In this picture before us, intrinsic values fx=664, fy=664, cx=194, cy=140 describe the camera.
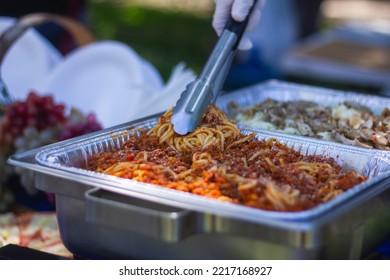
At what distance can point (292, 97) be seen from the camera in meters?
2.29

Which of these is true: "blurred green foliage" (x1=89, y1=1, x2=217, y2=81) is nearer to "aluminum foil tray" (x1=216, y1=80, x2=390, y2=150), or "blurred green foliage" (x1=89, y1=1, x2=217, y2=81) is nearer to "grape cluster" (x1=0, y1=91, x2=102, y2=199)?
"aluminum foil tray" (x1=216, y1=80, x2=390, y2=150)

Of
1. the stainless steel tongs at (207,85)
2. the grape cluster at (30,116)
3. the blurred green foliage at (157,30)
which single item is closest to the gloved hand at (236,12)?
the stainless steel tongs at (207,85)

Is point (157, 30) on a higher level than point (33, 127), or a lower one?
lower

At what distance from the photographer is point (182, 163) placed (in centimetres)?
150

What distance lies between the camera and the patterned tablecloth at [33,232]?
1.73 metres

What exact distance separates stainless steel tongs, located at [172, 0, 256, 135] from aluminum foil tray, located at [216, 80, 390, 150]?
29 centimetres

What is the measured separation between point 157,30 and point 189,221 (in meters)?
5.05

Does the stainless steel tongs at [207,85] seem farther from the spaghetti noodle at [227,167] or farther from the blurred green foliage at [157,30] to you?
the blurred green foliage at [157,30]

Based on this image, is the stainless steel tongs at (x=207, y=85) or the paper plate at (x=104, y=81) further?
the paper plate at (x=104, y=81)

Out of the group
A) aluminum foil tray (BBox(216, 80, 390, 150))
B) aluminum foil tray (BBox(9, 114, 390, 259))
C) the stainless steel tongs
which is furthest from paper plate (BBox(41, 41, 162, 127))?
aluminum foil tray (BBox(9, 114, 390, 259))

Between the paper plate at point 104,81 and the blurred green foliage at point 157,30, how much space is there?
2883mm

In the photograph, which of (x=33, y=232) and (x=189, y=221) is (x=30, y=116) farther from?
(x=189, y=221)

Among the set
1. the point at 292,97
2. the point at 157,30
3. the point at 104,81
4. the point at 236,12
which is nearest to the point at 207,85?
the point at 236,12
